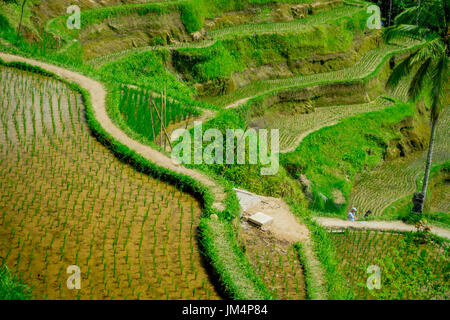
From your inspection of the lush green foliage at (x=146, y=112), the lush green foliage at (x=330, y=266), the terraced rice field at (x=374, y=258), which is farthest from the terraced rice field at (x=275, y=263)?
the lush green foliage at (x=146, y=112)

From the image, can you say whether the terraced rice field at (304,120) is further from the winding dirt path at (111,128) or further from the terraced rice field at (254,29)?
the winding dirt path at (111,128)

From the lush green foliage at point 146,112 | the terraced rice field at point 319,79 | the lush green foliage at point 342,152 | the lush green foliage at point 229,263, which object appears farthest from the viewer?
the terraced rice field at point 319,79

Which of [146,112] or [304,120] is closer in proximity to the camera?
[146,112]

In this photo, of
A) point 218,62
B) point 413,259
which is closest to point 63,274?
point 413,259

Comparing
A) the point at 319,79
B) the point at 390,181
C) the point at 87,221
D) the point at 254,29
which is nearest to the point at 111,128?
the point at 87,221

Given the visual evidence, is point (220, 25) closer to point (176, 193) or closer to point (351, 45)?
point (351, 45)

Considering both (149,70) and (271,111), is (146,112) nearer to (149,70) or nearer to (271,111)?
(149,70)

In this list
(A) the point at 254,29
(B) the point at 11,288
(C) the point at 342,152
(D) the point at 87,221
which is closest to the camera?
(B) the point at 11,288
